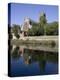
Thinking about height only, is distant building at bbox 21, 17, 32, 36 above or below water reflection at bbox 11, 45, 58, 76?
above

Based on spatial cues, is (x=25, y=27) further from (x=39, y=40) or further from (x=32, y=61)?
(x=32, y=61)

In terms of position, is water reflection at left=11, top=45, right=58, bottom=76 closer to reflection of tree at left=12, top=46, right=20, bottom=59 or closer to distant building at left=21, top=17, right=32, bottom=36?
reflection of tree at left=12, top=46, right=20, bottom=59

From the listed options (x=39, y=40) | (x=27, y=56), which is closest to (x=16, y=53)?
(x=27, y=56)

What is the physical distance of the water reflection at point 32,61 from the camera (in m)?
2.81

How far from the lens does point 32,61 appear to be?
290 centimetres

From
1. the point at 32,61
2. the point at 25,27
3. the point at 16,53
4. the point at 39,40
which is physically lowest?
the point at 32,61

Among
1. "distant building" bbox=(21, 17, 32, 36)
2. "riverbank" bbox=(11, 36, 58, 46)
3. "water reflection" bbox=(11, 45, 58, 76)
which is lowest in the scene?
"water reflection" bbox=(11, 45, 58, 76)

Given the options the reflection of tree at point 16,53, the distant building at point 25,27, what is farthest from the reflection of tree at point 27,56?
the distant building at point 25,27

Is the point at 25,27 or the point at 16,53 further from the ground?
the point at 25,27

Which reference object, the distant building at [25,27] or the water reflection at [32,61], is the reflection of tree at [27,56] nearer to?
the water reflection at [32,61]

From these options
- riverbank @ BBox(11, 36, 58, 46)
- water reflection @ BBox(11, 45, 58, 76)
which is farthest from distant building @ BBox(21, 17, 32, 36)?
water reflection @ BBox(11, 45, 58, 76)

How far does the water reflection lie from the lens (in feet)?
9.23

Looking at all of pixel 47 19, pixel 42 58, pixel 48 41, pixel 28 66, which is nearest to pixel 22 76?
pixel 28 66

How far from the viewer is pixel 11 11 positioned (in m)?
2.80
